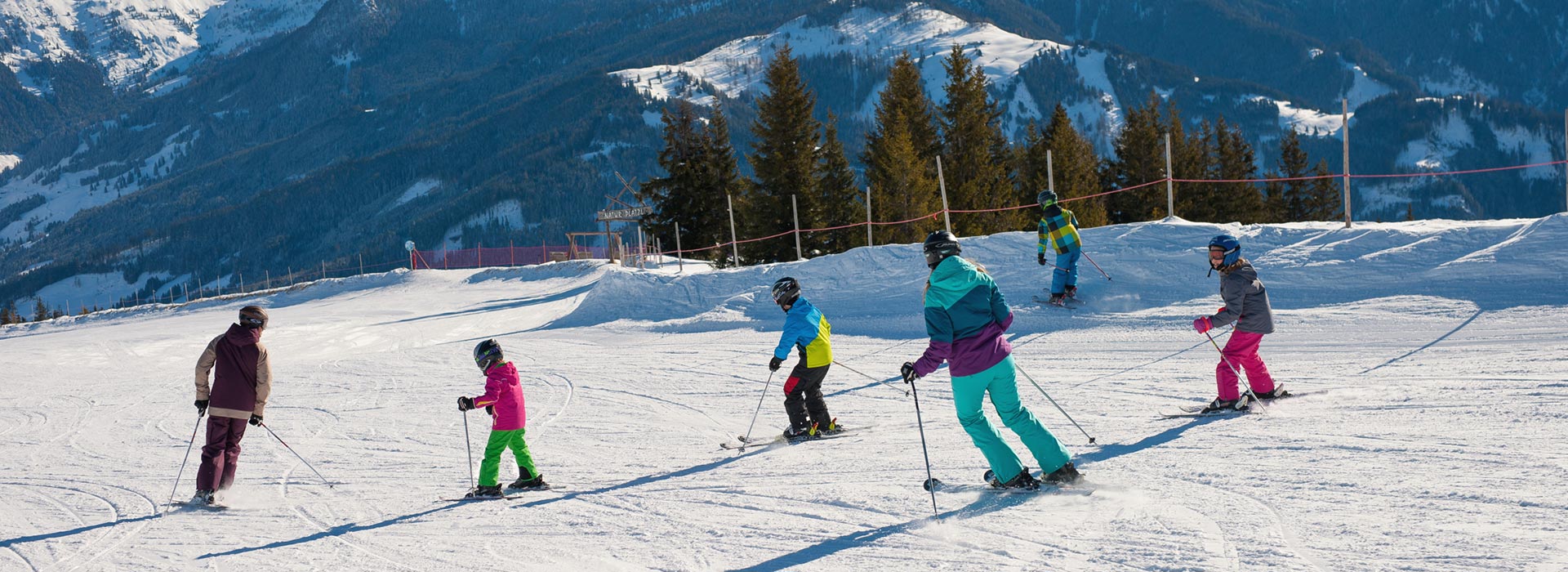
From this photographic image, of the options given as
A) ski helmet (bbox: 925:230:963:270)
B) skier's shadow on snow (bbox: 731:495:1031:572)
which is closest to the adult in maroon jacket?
skier's shadow on snow (bbox: 731:495:1031:572)

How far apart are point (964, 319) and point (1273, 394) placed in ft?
13.8

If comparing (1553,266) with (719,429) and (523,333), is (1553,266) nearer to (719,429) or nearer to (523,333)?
(719,429)

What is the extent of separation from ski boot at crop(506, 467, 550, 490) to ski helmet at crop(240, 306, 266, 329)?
2252 millimetres

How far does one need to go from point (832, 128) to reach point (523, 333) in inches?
695

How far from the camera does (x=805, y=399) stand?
9.05 metres

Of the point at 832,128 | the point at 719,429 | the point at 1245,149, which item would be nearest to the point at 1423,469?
the point at 719,429

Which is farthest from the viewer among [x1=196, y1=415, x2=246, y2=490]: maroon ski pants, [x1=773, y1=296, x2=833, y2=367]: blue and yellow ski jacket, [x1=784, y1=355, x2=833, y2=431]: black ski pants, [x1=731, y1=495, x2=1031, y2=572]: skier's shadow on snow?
[x1=784, y1=355, x2=833, y2=431]: black ski pants

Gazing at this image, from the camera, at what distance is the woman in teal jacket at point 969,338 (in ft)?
19.6

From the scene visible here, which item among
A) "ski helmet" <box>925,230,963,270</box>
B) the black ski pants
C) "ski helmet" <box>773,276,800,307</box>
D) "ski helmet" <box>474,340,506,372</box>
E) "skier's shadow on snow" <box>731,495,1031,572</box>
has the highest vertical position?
"ski helmet" <box>925,230,963,270</box>

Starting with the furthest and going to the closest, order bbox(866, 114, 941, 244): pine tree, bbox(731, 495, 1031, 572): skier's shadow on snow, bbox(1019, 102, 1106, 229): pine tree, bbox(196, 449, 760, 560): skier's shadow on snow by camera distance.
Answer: bbox(1019, 102, 1106, 229): pine tree → bbox(866, 114, 941, 244): pine tree → bbox(196, 449, 760, 560): skier's shadow on snow → bbox(731, 495, 1031, 572): skier's shadow on snow

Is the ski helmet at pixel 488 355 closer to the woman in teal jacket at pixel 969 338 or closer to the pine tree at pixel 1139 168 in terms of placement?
the woman in teal jacket at pixel 969 338

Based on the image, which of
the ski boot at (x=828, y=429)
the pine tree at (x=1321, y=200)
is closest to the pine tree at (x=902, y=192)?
the ski boot at (x=828, y=429)

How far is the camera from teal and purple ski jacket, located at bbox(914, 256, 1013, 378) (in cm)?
597

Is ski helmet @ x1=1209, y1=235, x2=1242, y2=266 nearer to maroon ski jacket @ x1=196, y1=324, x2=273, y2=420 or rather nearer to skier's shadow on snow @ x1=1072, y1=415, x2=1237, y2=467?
skier's shadow on snow @ x1=1072, y1=415, x2=1237, y2=467
